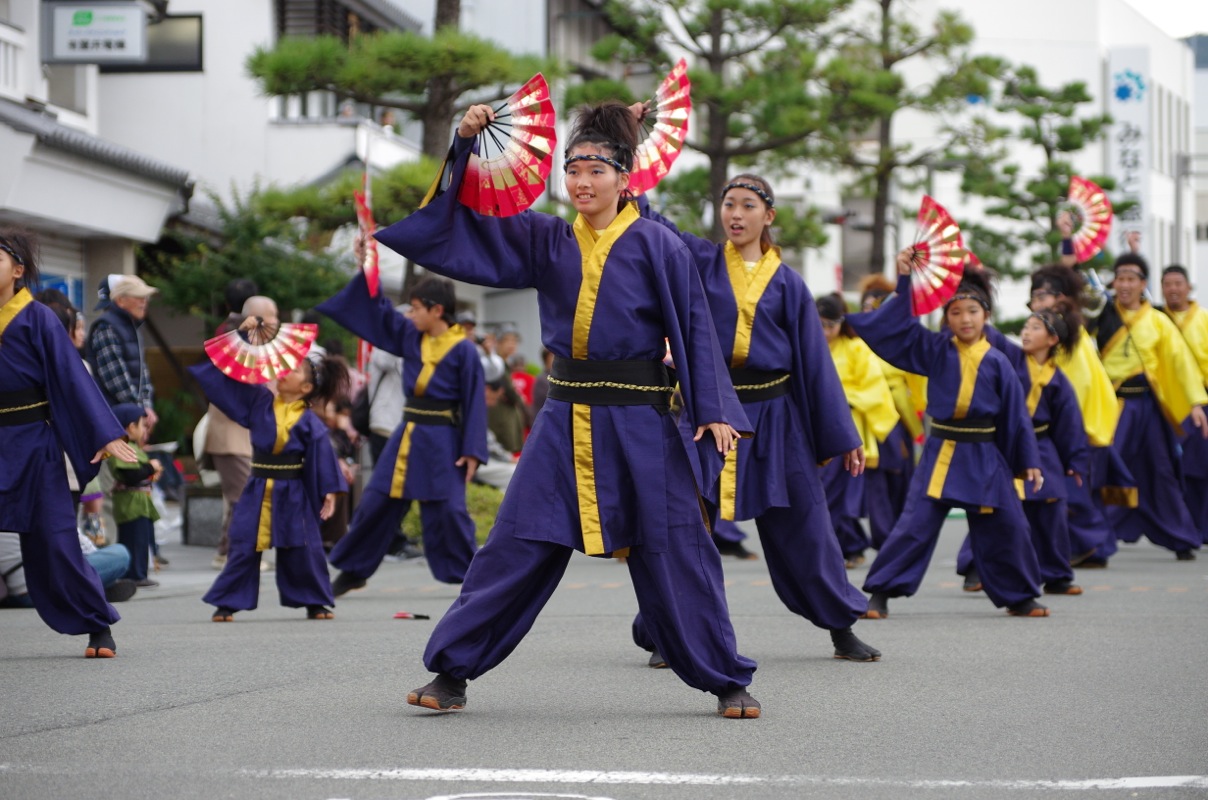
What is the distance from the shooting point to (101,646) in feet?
22.5

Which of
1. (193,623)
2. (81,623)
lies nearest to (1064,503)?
(193,623)

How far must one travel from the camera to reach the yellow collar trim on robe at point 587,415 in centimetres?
541

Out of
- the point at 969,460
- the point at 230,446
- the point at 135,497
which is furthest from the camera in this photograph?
the point at 230,446

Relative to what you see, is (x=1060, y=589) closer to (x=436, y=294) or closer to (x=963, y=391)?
(x=963, y=391)

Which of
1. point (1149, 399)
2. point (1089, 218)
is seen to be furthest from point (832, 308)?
point (1149, 399)

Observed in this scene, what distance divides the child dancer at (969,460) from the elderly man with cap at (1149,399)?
411cm

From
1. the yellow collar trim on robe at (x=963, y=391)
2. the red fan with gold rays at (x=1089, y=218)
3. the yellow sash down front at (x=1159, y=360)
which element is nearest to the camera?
the yellow collar trim on robe at (x=963, y=391)

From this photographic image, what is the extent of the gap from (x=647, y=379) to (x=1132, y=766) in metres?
1.86

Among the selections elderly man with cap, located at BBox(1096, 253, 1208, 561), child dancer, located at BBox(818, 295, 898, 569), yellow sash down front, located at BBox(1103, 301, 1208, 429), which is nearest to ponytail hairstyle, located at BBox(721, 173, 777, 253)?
child dancer, located at BBox(818, 295, 898, 569)

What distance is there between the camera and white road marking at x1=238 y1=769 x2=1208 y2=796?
4340 millimetres

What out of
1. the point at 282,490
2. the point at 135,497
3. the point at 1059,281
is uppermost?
the point at 1059,281

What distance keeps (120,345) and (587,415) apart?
5512 mm

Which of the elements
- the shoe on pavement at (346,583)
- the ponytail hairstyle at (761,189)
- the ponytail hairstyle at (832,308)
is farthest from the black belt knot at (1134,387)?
the ponytail hairstyle at (761,189)

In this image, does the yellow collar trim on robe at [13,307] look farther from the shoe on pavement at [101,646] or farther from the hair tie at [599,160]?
the hair tie at [599,160]
